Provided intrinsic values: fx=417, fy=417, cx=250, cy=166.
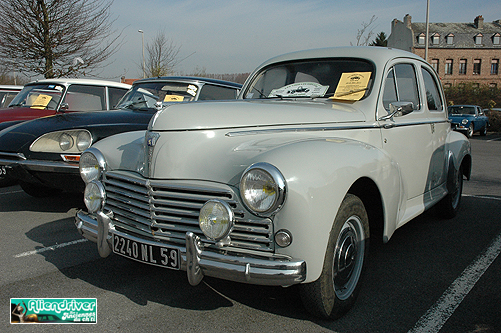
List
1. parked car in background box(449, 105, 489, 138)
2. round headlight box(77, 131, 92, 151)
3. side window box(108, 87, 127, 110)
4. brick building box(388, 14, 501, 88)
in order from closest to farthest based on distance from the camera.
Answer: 1. round headlight box(77, 131, 92, 151)
2. side window box(108, 87, 127, 110)
3. parked car in background box(449, 105, 489, 138)
4. brick building box(388, 14, 501, 88)

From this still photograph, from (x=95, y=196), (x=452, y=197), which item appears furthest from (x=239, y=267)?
(x=452, y=197)

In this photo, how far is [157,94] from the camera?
6.04m

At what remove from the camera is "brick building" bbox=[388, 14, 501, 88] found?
159 feet

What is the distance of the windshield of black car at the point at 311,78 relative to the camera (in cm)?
352

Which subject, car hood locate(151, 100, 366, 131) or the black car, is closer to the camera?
car hood locate(151, 100, 366, 131)

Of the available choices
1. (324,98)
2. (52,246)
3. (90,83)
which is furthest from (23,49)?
(324,98)

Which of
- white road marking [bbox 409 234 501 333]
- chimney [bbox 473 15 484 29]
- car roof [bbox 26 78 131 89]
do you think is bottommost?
white road marking [bbox 409 234 501 333]

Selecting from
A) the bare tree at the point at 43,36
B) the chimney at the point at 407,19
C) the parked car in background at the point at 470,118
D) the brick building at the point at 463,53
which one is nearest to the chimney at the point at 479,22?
the brick building at the point at 463,53

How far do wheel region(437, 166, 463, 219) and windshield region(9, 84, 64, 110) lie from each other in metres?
5.85

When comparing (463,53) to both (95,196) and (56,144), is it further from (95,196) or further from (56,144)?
(95,196)

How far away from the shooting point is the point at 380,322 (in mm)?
2508

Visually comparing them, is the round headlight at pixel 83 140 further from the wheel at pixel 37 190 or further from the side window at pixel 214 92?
the side window at pixel 214 92

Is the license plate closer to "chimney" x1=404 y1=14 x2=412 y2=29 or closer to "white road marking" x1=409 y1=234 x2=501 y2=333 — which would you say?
"white road marking" x1=409 y1=234 x2=501 y2=333

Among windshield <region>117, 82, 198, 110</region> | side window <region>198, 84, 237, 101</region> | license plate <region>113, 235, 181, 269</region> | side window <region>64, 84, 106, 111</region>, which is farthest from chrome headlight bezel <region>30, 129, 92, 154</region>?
license plate <region>113, 235, 181, 269</region>
